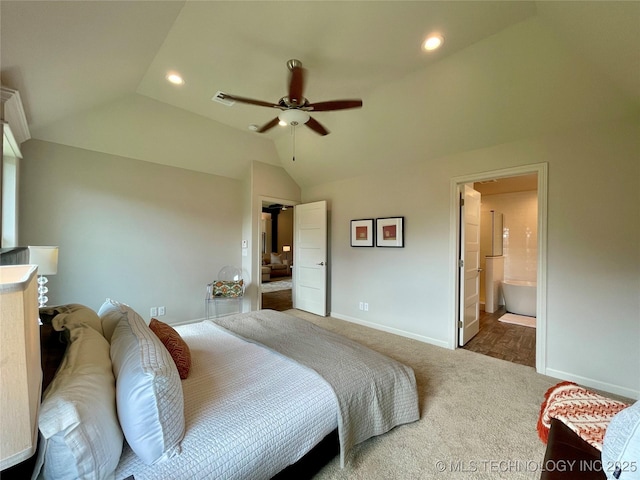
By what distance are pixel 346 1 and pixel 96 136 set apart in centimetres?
313

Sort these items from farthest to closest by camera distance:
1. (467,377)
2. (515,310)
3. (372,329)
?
1. (515,310)
2. (372,329)
3. (467,377)

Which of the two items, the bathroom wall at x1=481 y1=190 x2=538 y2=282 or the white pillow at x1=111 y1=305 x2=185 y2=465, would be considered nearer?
the white pillow at x1=111 y1=305 x2=185 y2=465

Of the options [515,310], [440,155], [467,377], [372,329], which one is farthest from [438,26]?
[515,310]

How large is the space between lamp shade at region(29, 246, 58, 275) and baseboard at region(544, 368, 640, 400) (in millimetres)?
4511

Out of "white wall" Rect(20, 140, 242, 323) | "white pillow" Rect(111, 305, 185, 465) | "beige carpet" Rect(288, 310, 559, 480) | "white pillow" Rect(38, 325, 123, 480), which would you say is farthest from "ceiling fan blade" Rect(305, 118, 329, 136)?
"beige carpet" Rect(288, 310, 559, 480)

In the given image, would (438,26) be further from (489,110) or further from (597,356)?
(597,356)

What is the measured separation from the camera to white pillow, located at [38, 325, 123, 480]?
0.76 meters

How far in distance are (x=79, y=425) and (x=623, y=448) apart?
5.69 ft

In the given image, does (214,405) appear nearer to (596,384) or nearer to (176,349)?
(176,349)

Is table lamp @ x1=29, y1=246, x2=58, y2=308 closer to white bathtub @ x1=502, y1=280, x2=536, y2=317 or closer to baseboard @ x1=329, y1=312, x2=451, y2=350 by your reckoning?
baseboard @ x1=329, y1=312, x2=451, y2=350

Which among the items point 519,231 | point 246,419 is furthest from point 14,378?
point 519,231

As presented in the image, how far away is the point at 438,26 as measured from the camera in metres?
1.93

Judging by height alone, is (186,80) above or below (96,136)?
above

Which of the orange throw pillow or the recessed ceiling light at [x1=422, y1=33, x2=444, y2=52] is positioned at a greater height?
the recessed ceiling light at [x1=422, y1=33, x2=444, y2=52]
